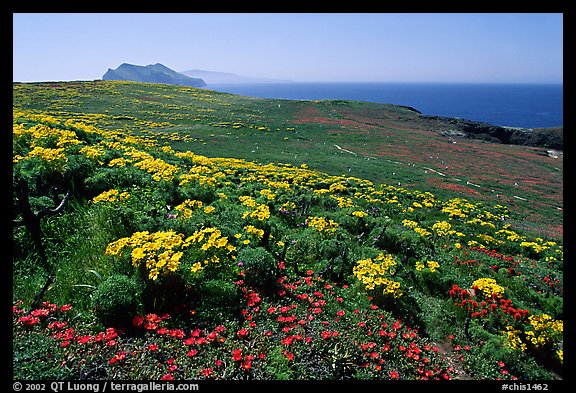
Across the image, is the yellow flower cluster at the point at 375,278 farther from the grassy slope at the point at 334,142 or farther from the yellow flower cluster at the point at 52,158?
the grassy slope at the point at 334,142

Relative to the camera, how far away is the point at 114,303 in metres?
4.52

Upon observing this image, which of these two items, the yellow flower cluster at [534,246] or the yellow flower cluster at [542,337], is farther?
the yellow flower cluster at [534,246]

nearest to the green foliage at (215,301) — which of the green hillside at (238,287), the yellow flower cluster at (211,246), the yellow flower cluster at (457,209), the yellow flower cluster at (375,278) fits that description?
the green hillside at (238,287)

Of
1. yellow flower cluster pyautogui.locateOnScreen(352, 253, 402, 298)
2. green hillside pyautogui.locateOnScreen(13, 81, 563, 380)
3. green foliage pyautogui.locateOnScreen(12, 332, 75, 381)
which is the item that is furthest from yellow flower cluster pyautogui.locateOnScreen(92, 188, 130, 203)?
yellow flower cluster pyautogui.locateOnScreen(352, 253, 402, 298)

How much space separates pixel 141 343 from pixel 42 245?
320 centimetres

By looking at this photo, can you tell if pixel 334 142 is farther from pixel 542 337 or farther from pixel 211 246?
pixel 211 246

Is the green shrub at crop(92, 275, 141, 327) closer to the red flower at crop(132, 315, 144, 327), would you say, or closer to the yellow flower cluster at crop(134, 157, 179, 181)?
the red flower at crop(132, 315, 144, 327)

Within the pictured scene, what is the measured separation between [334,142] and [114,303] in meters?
42.6

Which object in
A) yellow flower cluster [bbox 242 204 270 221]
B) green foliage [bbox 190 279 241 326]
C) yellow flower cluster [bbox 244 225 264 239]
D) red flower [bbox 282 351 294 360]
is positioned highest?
yellow flower cluster [bbox 242 204 270 221]

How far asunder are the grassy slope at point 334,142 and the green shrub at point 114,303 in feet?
76.5

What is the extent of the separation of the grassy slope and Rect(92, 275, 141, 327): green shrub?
23.3 meters

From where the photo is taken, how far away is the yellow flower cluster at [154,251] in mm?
4914

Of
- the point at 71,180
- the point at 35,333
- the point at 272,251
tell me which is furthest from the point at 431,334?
the point at 71,180

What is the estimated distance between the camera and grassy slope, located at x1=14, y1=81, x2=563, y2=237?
1159 inches
